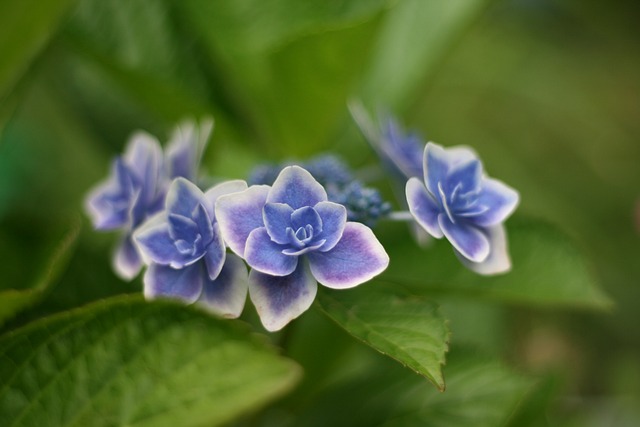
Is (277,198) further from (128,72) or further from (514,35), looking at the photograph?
(514,35)

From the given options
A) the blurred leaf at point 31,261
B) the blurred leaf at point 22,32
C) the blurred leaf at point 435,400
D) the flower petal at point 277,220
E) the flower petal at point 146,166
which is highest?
the blurred leaf at point 22,32

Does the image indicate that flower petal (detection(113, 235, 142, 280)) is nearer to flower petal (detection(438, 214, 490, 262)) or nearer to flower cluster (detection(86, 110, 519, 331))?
flower cluster (detection(86, 110, 519, 331))

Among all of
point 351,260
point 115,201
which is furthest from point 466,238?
point 115,201

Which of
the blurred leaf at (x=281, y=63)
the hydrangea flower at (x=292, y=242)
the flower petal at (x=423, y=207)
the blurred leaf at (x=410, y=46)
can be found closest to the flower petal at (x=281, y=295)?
the hydrangea flower at (x=292, y=242)

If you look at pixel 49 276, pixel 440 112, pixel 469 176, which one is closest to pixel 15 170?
pixel 49 276

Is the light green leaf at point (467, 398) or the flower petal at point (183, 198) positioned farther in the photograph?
the light green leaf at point (467, 398)

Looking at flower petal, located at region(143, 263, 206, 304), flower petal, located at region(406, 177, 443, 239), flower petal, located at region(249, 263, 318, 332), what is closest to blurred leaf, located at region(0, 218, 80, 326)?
flower petal, located at region(143, 263, 206, 304)

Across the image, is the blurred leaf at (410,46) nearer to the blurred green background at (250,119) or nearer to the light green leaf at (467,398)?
the blurred green background at (250,119)
